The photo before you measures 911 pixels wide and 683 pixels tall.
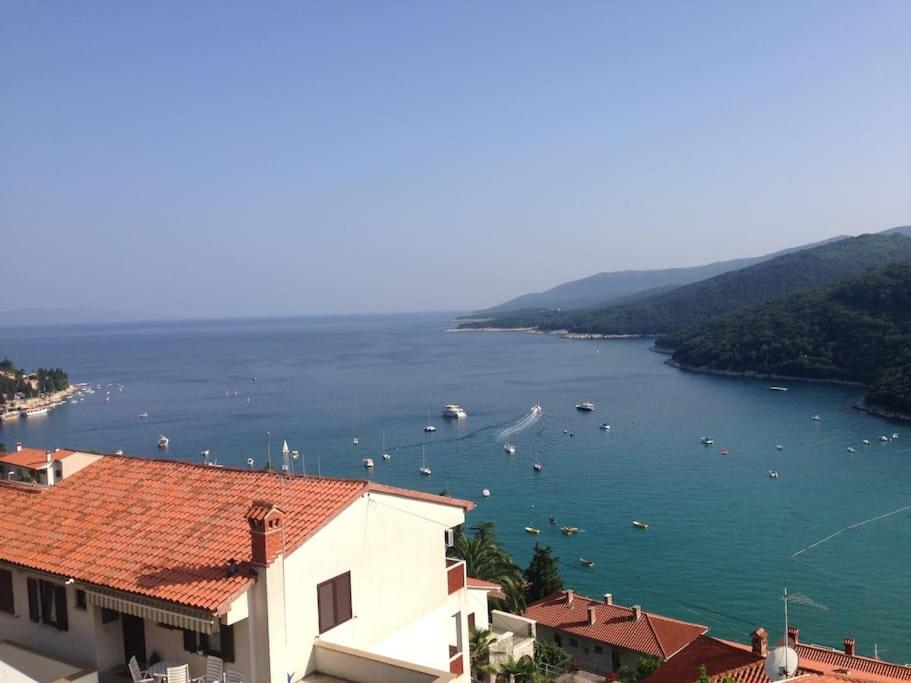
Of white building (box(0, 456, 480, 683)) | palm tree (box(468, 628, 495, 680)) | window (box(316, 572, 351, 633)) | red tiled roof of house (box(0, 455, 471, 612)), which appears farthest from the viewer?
palm tree (box(468, 628, 495, 680))

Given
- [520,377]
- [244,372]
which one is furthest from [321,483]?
[244,372]

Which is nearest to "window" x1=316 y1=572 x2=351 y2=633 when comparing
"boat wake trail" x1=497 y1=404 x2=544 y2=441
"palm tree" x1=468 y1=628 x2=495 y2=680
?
"palm tree" x1=468 y1=628 x2=495 y2=680

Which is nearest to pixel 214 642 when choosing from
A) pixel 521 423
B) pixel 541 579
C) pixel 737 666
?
pixel 737 666

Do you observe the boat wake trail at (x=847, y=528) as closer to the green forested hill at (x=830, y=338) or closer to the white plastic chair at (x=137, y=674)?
the green forested hill at (x=830, y=338)

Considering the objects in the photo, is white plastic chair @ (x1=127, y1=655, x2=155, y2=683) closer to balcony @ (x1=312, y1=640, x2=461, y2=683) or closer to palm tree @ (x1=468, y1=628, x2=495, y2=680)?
balcony @ (x1=312, y1=640, x2=461, y2=683)

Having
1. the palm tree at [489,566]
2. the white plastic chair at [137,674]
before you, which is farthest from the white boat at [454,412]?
the white plastic chair at [137,674]

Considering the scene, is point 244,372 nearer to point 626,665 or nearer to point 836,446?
point 836,446

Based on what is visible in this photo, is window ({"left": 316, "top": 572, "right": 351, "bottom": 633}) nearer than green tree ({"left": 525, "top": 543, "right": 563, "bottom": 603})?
Yes
